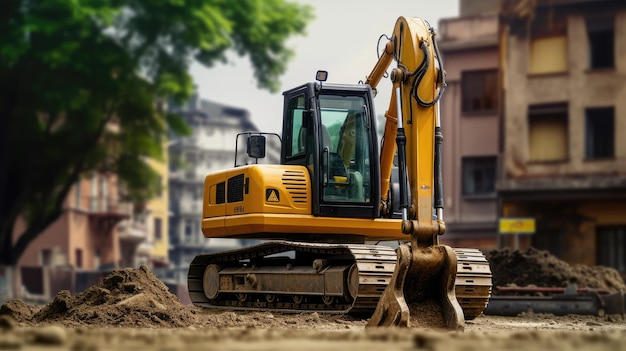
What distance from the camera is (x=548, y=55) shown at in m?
37.0

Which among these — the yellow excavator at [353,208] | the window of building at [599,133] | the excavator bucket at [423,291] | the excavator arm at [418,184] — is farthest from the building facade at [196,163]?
the excavator bucket at [423,291]

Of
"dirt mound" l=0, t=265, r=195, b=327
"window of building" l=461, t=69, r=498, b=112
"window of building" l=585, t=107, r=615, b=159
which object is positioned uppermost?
"window of building" l=461, t=69, r=498, b=112

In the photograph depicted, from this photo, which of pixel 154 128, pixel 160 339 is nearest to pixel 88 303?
pixel 160 339

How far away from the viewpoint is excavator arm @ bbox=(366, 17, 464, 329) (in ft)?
44.4

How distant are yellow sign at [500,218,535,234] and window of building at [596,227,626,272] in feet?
8.27

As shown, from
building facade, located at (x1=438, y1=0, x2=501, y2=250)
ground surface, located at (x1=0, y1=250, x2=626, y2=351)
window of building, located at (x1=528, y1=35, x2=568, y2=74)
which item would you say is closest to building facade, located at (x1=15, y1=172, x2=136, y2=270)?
building facade, located at (x1=438, y1=0, x2=501, y2=250)

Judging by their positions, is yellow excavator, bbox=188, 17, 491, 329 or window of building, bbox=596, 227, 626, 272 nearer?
yellow excavator, bbox=188, 17, 491, 329

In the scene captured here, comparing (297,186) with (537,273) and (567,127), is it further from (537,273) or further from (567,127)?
(567,127)

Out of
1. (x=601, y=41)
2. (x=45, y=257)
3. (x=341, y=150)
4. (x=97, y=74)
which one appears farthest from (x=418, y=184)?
(x=45, y=257)

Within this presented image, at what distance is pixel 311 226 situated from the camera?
51.9 ft

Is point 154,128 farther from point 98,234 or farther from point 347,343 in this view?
point 347,343

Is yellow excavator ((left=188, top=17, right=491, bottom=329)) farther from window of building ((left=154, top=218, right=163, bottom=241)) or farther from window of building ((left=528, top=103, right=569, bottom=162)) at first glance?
window of building ((left=154, top=218, right=163, bottom=241))

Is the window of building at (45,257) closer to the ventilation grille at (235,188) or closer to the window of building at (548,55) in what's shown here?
the window of building at (548,55)

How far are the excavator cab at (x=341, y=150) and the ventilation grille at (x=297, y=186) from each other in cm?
12
